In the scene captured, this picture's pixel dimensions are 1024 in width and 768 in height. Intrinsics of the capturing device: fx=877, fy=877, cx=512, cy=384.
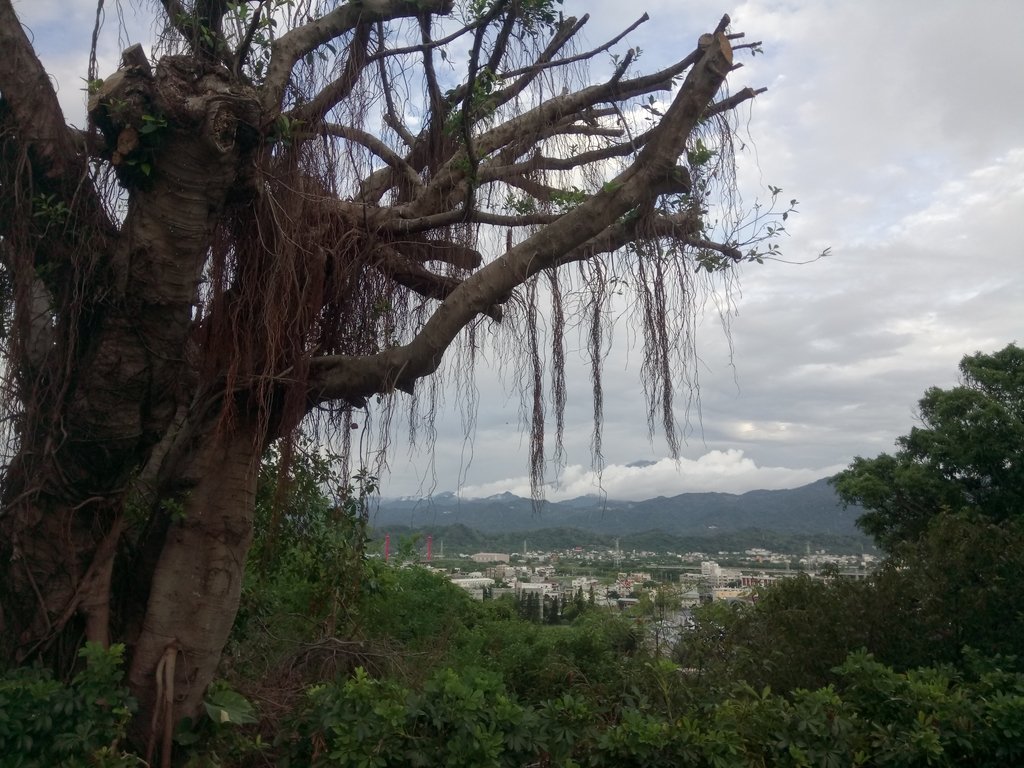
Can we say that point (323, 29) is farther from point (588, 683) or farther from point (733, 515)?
point (733, 515)

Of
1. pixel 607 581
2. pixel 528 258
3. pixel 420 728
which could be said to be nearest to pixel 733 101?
pixel 528 258

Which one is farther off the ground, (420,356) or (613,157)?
(613,157)

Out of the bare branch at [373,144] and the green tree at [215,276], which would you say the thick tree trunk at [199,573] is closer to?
the green tree at [215,276]

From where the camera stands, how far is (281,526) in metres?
6.09

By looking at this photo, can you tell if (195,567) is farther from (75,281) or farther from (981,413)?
(981,413)

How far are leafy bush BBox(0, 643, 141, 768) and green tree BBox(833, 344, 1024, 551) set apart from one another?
12.6m

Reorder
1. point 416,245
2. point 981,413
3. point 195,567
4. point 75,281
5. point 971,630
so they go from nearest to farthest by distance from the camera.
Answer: point 75,281 < point 195,567 < point 416,245 < point 971,630 < point 981,413

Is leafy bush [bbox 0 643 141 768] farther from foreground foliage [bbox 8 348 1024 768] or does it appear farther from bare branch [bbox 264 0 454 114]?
bare branch [bbox 264 0 454 114]

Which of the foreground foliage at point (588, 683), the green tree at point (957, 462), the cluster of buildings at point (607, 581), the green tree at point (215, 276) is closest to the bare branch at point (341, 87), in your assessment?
the green tree at point (215, 276)

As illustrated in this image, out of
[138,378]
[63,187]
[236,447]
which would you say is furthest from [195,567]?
[63,187]

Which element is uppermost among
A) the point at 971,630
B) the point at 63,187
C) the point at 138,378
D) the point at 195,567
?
the point at 63,187

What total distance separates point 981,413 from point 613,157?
38.9 feet

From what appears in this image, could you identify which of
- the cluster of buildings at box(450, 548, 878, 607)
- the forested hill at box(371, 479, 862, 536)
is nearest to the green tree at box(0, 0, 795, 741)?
the forested hill at box(371, 479, 862, 536)

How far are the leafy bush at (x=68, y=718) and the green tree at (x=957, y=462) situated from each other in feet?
41.2
